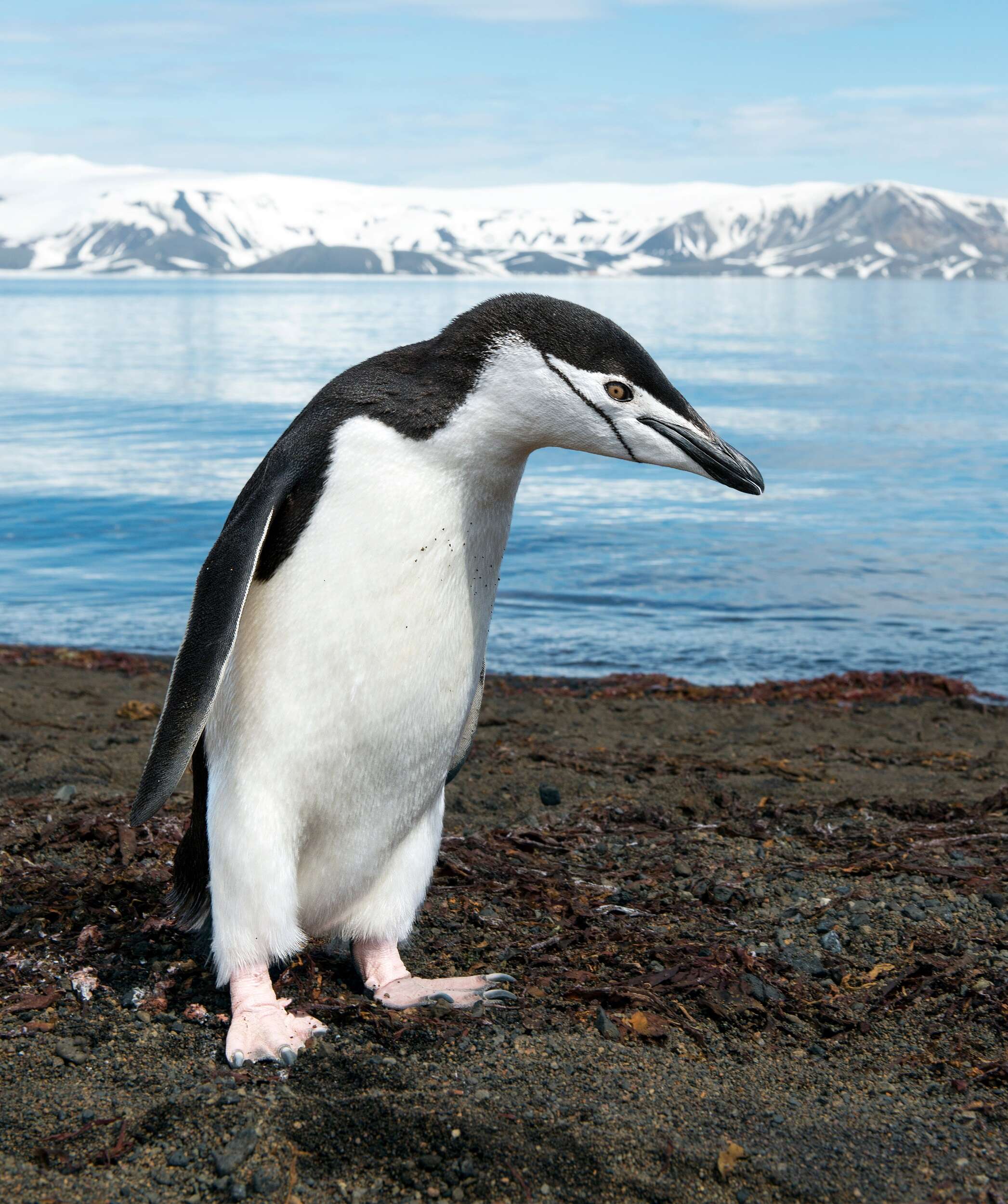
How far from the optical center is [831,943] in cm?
348

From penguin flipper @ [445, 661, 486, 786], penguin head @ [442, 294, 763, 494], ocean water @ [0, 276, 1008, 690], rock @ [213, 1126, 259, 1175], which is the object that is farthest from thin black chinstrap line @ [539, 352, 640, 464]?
ocean water @ [0, 276, 1008, 690]

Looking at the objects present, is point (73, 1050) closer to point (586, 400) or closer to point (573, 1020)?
point (573, 1020)

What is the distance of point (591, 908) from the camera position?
3.70 metres

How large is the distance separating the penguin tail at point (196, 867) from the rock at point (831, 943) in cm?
175

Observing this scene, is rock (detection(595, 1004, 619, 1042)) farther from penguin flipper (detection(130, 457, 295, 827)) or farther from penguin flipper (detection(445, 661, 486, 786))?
penguin flipper (detection(130, 457, 295, 827))

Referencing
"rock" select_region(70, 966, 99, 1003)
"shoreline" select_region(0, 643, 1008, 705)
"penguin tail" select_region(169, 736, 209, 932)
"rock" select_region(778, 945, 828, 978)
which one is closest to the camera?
"rock" select_region(70, 966, 99, 1003)

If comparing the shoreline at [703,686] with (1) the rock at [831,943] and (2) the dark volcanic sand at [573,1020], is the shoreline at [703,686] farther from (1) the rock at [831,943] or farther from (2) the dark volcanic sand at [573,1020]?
(1) the rock at [831,943]

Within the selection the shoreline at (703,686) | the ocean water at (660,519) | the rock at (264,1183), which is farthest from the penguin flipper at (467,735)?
the ocean water at (660,519)

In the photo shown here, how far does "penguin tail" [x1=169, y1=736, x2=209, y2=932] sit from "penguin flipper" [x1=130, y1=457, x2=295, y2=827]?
0.26 metres

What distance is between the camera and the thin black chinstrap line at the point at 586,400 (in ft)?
9.23

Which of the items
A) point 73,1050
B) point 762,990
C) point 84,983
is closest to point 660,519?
point 762,990

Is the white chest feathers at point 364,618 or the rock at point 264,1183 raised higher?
the white chest feathers at point 364,618

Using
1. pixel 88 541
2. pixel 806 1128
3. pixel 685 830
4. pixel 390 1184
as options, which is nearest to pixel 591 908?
pixel 685 830

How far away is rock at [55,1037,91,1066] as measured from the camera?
276 centimetres
